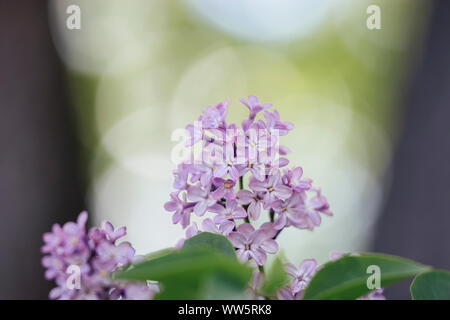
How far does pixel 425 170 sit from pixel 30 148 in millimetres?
1836

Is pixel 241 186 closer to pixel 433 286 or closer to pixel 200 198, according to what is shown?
pixel 200 198

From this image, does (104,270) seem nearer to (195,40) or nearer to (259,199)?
(259,199)

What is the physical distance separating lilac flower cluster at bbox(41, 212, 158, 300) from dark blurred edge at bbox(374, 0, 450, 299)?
1675 millimetres

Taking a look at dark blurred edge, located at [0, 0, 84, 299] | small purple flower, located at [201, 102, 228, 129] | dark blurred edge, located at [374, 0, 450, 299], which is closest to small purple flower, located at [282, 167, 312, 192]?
small purple flower, located at [201, 102, 228, 129]

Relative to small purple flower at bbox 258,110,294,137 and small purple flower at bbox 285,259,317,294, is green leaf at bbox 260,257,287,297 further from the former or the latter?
small purple flower at bbox 258,110,294,137

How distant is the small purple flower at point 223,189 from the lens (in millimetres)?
532

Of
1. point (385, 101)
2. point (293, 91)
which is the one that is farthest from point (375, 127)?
point (293, 91)

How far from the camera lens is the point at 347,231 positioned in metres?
4.29

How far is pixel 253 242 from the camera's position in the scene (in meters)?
0.51

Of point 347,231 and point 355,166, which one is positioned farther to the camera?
point 355,166

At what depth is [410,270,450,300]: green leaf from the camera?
0.42m

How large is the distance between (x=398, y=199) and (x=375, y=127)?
2341 millimetres

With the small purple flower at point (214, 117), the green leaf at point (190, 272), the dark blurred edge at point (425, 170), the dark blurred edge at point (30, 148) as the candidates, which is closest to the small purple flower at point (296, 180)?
the small purple flower at point (214, 117)

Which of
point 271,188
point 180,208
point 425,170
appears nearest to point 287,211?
point 271,188
